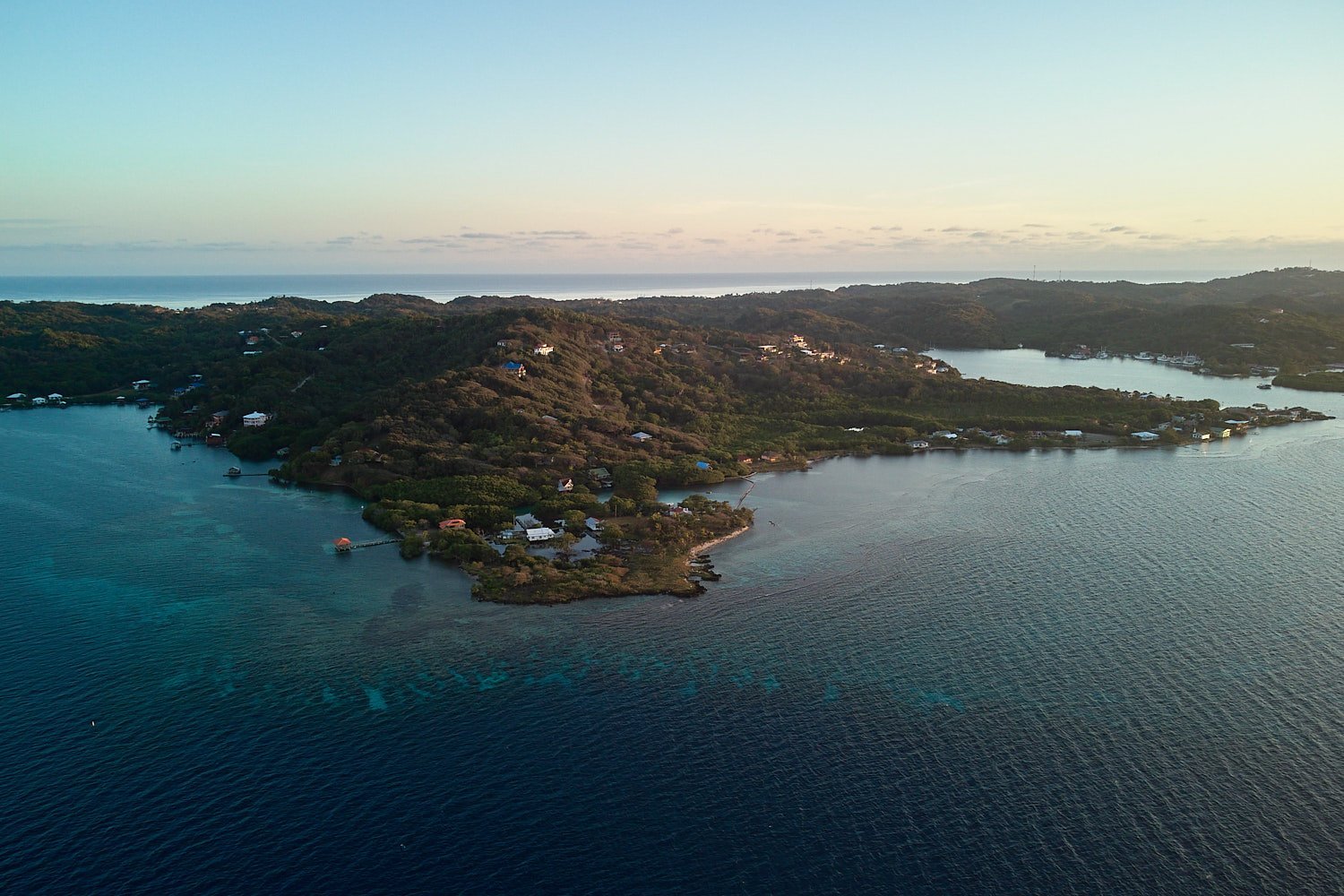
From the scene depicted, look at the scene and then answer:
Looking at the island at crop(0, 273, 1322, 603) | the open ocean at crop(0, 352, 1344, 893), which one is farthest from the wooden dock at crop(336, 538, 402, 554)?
the open ocean at crop(0, 352, 1344, 893)

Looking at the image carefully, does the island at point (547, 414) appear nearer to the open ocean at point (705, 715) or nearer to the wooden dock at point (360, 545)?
the wooden dock at point (360, 545)

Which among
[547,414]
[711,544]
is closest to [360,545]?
[711,544]

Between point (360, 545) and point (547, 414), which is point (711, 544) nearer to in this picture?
point (360, 545)

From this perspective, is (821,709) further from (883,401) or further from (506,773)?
(883,401)

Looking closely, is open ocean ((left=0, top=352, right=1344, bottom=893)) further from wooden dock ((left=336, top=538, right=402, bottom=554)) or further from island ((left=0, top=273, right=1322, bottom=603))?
island ((left=0, top=273, right=1322, bottom=603))

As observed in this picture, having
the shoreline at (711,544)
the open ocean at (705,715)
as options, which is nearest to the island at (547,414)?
the shoreline at (711,544)

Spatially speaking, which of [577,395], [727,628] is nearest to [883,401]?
[577,395]
